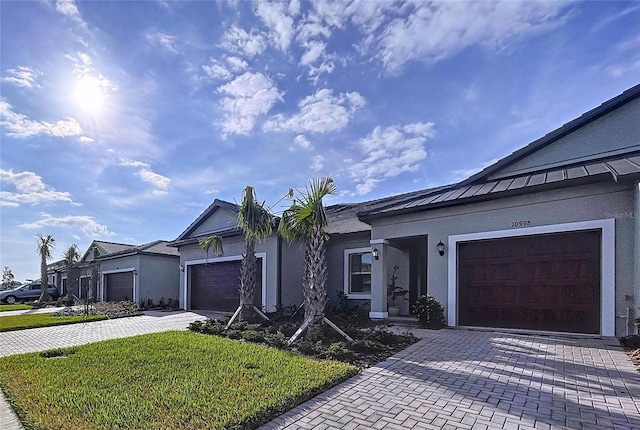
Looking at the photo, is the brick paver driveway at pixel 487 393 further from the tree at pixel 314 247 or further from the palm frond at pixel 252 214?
the palm frond at pixel 252 214

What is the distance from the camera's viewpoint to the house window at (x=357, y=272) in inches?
559

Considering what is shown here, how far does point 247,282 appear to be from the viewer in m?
11.7

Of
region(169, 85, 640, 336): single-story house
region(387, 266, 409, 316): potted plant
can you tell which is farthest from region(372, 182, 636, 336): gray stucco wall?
region(387, 266, 409, 316): potted plant

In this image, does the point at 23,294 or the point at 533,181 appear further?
the point at 23,294

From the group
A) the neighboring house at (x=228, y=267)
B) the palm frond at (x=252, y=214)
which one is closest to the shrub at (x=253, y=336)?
the palm frond at (x=252, y=214)

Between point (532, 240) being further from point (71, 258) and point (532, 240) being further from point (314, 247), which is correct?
point (71, 258)

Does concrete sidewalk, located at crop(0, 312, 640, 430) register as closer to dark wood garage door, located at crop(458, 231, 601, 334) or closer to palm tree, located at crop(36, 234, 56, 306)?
dark wood garage door, located at crop(458, 231, 601, 334)

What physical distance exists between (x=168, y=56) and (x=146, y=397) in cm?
Result: 917

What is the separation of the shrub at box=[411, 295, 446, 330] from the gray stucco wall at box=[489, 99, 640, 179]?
495 cm

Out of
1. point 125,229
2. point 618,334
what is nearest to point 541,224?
point 618,334

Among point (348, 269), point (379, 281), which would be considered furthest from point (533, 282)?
point (348, 269)

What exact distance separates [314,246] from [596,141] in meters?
8.89

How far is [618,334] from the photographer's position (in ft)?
25.9

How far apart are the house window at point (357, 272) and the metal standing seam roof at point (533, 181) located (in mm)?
2426
